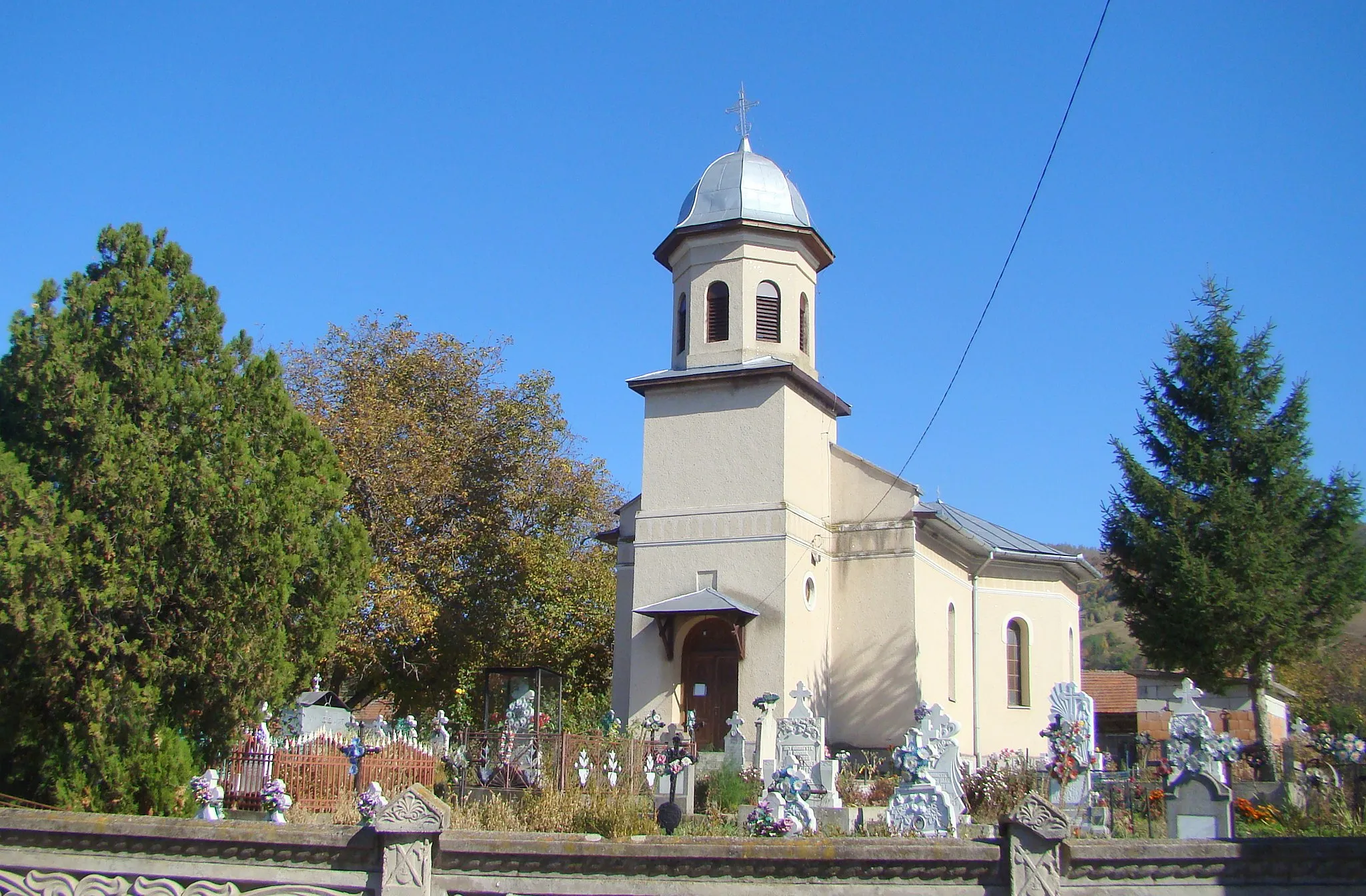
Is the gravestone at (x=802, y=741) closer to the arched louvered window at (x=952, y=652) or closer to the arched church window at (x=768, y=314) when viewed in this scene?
the arched church window at (x=768, y=314)

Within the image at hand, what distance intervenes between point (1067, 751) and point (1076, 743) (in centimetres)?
21

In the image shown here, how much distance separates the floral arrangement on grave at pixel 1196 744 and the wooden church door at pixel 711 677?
339 inches

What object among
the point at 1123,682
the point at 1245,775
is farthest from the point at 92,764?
the point at 1123,682

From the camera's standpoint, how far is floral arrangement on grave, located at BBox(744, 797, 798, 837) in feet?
40.6

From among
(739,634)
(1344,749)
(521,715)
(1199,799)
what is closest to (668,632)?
(739,634)

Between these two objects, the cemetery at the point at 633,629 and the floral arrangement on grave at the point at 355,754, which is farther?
the floral arrangement on grave at the point at 355,754

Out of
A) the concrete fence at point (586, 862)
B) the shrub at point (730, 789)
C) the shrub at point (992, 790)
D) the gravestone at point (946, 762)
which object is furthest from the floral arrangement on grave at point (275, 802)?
the shrub at point (992, 790)

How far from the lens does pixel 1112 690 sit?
39.0 m

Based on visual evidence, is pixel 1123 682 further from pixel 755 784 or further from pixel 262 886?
pixel 262 886

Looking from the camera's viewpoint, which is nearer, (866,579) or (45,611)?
(45,611)

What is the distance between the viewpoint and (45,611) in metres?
12.5

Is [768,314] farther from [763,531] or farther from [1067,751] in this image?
[1067,751]

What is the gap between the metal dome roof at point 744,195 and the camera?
24938 millimetres

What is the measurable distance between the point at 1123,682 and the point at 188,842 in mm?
36361
